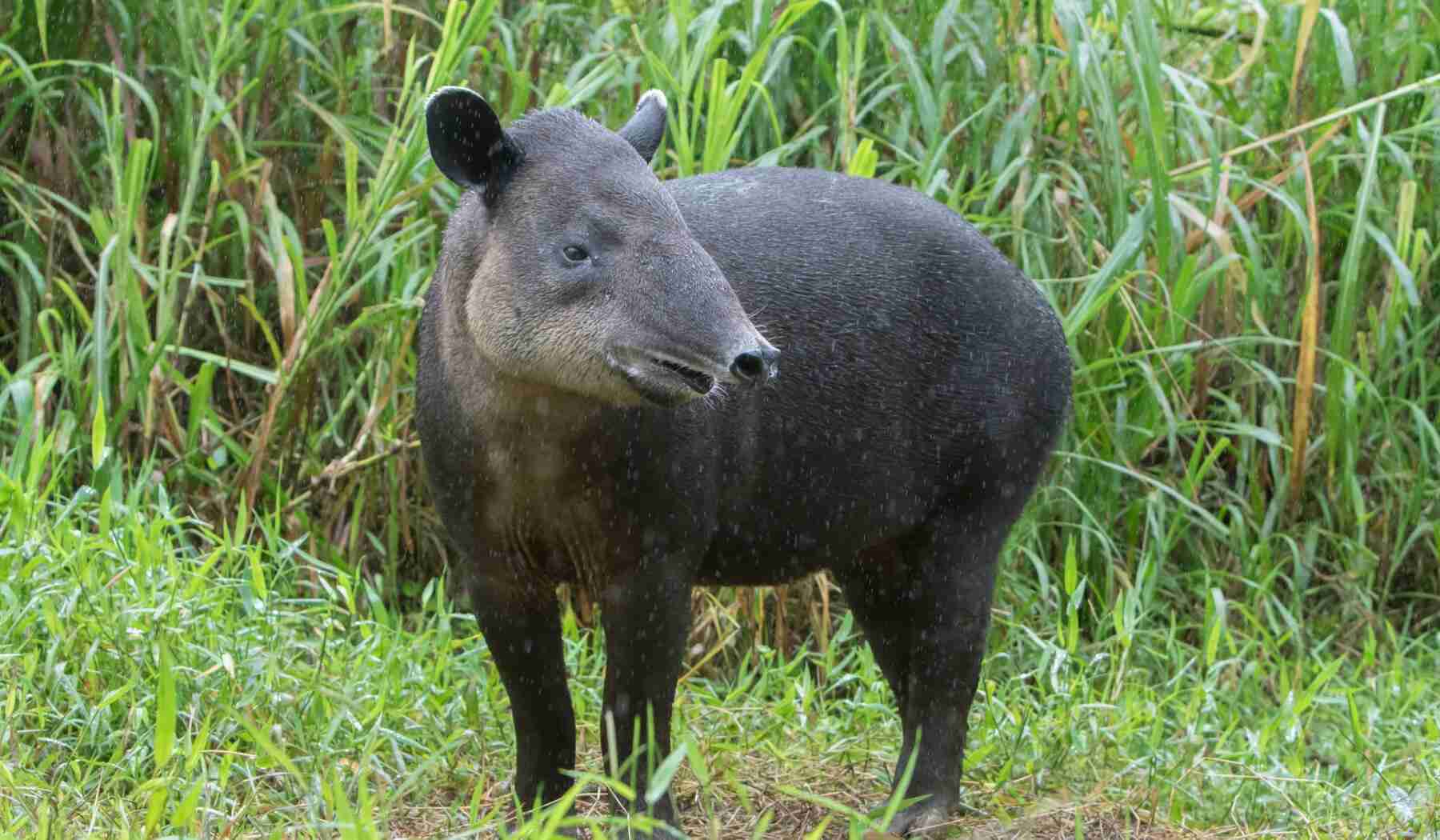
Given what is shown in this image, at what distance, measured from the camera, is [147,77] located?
A: 237 inches

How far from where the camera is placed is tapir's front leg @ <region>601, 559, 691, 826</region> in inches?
154

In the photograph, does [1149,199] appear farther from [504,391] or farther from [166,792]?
[166,792]

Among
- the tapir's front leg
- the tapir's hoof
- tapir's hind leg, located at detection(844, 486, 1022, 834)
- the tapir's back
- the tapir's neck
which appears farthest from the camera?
tapir's hind leg, located at detection(844, 486, 1022, 834)

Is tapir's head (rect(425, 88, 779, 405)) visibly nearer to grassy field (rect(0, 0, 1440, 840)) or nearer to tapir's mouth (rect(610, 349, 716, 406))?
tapir's mouth (rect(610, 349, 716, 406))

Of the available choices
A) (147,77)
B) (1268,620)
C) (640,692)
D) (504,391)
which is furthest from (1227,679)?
(147,77)

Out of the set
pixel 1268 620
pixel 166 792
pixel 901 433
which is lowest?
pixel 1268 620

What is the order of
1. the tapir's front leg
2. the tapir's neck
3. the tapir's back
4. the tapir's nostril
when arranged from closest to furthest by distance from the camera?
1. the tapir's nostril
2. the tapir's neck
3. the tapir's front leg
4. the tapir's back

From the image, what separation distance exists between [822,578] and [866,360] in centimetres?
137

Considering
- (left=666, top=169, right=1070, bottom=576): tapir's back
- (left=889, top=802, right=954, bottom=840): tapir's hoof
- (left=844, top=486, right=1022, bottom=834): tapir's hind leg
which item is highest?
(left=666, top=169, right=1070, bottom=576): tapir's back

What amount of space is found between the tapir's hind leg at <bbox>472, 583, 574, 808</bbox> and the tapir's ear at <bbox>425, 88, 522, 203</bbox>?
857 mm

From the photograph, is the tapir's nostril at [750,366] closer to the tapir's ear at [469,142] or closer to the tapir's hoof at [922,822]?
the tapir's ear at [469,142]

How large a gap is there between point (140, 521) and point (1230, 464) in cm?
361

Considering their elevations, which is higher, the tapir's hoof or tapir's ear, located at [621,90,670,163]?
tapir's ear, located at [621,90,670,163]

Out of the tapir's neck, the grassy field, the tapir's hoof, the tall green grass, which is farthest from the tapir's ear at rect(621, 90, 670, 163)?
the tapir's hoof
